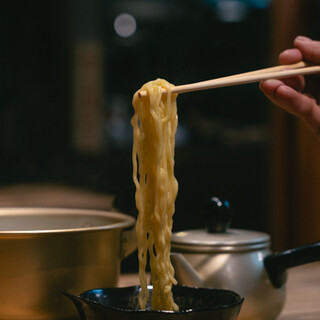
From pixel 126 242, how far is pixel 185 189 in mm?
2487

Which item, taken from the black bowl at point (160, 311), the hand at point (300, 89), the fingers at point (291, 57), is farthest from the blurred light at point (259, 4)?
the black bowl at point (160, 311)

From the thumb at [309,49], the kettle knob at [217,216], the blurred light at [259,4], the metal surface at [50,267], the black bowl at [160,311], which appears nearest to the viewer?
the black bowl at [160,311]

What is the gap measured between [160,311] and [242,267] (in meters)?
0.28

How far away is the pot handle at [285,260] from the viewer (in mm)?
834

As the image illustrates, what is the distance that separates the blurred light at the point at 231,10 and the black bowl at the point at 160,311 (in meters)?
3.35

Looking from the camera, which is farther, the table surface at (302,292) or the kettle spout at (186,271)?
the table surface at (302,292)

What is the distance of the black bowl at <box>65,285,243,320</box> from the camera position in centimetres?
64

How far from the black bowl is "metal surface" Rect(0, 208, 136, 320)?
0.29 feet

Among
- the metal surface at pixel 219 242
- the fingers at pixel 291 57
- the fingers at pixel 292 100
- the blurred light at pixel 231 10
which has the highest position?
the blurred light at pixel 231 10

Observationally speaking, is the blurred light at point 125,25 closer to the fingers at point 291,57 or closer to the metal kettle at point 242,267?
the fingers at point 291,57

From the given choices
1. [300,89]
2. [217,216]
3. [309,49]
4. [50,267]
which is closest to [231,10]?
[300,89]

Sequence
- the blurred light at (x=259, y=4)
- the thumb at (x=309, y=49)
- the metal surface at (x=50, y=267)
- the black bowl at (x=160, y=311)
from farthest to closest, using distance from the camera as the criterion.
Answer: the blurred light at (x=259, y=4)
the thumb at (x=309, y=49)
the metal surface at (x=50, y=267)
the black bowl at (x=160, y=311)

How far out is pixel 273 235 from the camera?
332 cm

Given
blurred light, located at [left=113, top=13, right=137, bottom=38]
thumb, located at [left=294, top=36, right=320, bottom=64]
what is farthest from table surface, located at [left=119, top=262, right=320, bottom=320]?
blurred light, located at [left=113, top=13, right=137, bottom=38]
